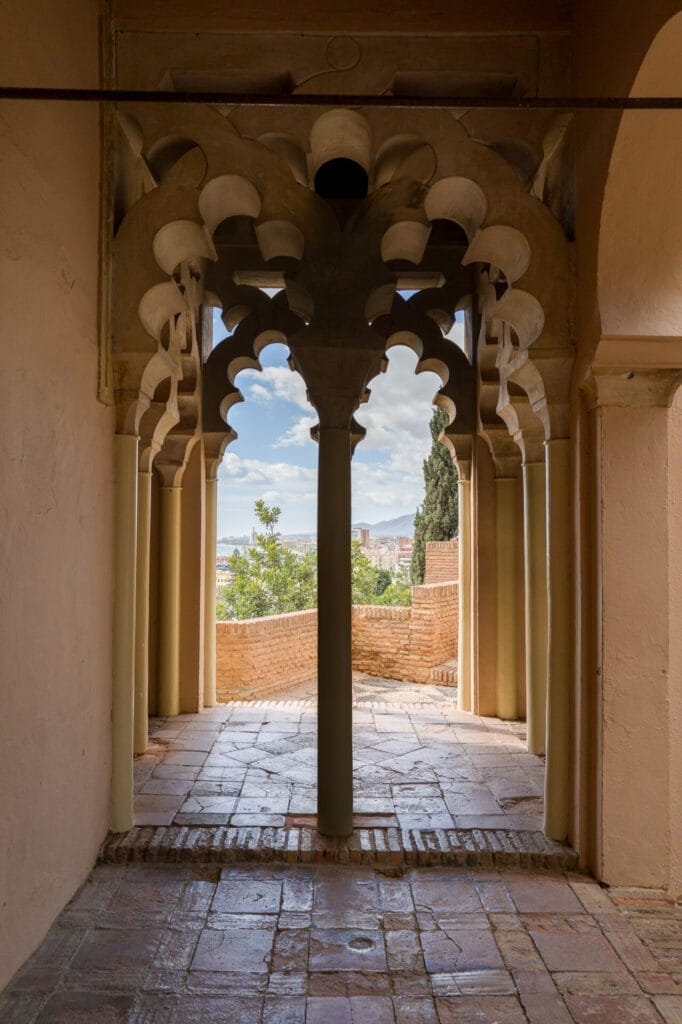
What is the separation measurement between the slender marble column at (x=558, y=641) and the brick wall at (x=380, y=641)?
777 centimetres

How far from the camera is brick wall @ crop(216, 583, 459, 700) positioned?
12.0 metres

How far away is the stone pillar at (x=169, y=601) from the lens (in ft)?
23.4

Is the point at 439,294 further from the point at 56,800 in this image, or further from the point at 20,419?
the point at 56,800

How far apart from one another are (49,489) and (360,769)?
346 centimetres

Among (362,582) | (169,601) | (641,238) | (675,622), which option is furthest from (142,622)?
(362,582)

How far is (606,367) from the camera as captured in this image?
12.8 feet

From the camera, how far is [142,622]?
5824 millimetres

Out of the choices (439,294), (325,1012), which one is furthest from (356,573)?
(325,1012)

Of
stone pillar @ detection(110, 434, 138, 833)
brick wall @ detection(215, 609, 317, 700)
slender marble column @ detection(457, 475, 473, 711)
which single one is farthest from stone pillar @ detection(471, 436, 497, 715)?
brick wall @ detection(215, 609, 317, 700)

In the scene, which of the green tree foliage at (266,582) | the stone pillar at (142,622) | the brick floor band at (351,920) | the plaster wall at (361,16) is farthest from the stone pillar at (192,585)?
the green tree foliage at (266,582)

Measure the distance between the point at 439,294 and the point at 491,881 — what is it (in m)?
5.48

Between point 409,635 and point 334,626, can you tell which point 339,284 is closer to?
point 334,626

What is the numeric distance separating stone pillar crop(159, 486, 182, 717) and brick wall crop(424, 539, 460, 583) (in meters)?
11.1

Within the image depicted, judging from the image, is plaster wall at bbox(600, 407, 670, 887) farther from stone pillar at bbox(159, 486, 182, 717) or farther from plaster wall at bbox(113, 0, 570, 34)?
stone pillar at bbox(159, 486, 182, 717)
